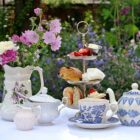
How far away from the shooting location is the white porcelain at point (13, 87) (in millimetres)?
1674

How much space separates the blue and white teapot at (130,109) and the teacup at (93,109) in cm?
6

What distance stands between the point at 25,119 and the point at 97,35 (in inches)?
81.1

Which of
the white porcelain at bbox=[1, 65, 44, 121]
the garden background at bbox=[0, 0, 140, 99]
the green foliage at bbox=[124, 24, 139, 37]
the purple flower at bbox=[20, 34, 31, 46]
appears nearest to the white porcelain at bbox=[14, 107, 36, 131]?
the white porcelain at bbox=[1, 65, 44, 121]

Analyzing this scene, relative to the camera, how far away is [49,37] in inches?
64.2

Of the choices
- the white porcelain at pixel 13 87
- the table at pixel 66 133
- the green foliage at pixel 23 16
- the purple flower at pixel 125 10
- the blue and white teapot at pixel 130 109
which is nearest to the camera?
the table at pixel 66 133

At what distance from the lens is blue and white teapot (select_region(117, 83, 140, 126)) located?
157 cm

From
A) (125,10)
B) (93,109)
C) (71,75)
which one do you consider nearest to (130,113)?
(93,109)

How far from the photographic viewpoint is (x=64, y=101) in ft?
5.46

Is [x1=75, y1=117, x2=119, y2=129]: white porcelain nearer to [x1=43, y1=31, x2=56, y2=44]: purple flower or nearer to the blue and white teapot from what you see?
the blue and white teapot

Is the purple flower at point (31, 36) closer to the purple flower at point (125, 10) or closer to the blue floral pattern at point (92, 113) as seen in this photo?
the blue floral pattern at point (92, 113)

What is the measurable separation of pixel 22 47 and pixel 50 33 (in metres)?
0.12

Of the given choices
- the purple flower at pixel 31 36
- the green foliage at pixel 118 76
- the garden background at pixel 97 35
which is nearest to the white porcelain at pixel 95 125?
the purple flower at pixel 31 36

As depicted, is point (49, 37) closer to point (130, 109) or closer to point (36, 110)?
point (36, 110)

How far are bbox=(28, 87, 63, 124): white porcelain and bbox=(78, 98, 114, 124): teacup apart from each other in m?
0.10
